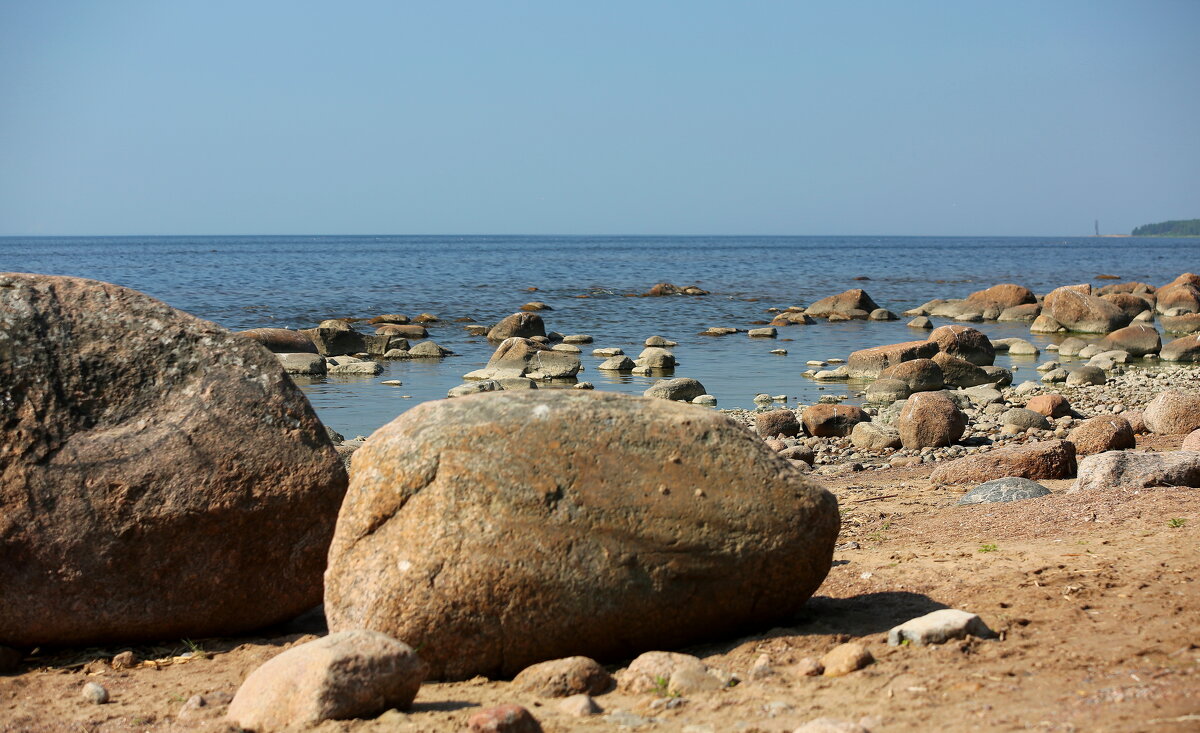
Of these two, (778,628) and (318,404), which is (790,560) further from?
(318,404)

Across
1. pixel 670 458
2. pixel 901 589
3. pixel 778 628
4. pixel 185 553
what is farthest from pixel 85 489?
pixel 901 589

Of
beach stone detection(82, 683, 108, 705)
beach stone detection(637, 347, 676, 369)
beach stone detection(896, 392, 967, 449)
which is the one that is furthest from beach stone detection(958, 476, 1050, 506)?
beach stone detection(637, 347, 676, 369)

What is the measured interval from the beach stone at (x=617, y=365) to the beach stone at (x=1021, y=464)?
503 inches

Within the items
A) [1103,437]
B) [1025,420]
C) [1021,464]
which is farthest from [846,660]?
[1025,420]

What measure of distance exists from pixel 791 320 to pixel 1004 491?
26.0 meters

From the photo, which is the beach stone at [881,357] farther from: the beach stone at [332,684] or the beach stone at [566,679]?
the beach stone at [332,684]

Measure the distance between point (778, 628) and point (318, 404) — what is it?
13777mm

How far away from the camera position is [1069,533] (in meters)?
6.70

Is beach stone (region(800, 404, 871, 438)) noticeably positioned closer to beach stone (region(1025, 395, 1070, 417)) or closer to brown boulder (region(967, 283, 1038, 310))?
beach stone (region(1025, 395, 1070, 417))

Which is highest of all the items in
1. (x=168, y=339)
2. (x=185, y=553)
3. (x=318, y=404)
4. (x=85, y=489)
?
(x=168, y=339)

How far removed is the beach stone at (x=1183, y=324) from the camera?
29812 millimetres

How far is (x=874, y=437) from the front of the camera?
1349 cm

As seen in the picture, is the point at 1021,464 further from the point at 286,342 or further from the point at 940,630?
the point at 286,342

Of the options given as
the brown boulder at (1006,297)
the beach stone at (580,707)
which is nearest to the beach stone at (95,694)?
the beach stone at (580,707)
